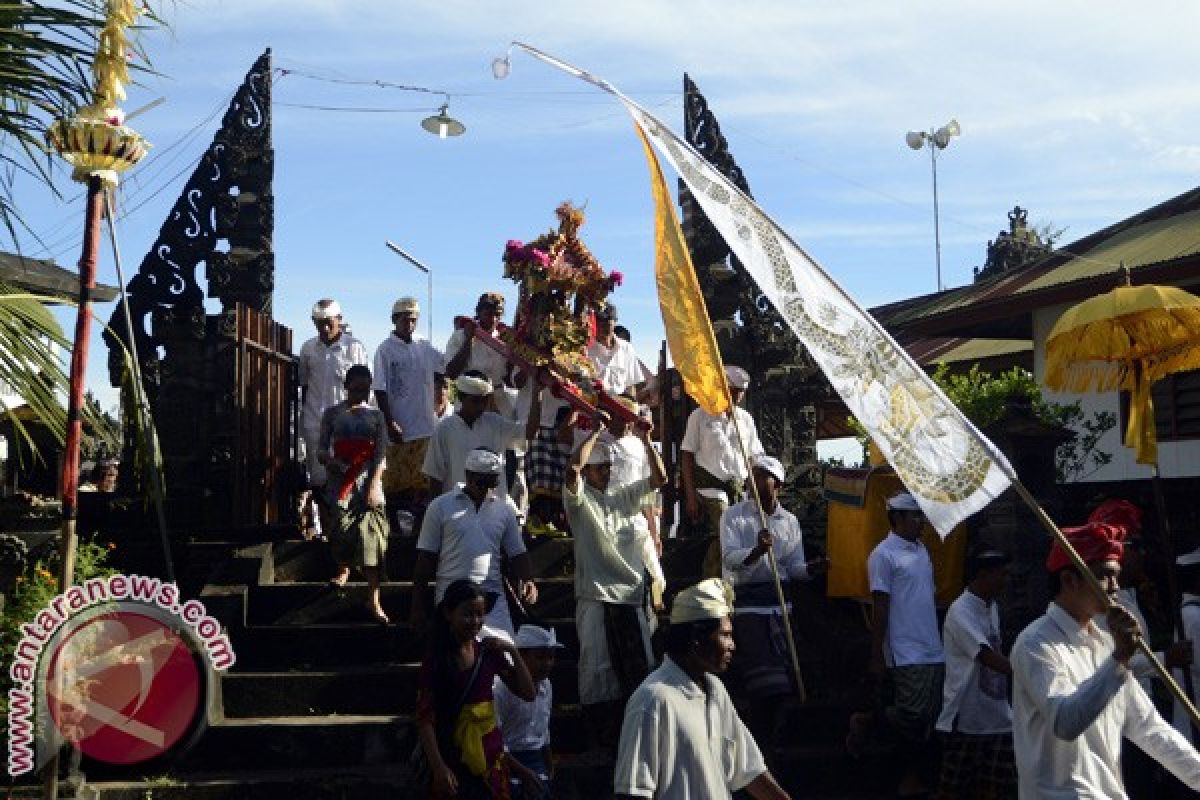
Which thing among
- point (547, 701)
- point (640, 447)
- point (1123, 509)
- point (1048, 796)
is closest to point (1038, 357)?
point (640, 447)

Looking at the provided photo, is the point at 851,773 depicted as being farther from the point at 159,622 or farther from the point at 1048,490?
the point at 159,622

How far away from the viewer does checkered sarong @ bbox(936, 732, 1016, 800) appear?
8.14m

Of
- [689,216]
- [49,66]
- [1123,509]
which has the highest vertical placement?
[689,216]

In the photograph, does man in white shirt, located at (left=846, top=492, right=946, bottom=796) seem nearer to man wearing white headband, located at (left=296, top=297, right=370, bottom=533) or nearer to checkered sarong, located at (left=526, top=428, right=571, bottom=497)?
checkered sarong, located at (left=526, top=428, right=571, bottom=497)

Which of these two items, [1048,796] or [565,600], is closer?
[1048,796]

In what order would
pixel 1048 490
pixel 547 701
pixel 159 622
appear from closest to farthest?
pixel 547 701
pixel 159 622
pixel 1048 490

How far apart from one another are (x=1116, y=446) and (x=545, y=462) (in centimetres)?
910

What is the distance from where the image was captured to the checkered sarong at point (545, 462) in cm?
1160

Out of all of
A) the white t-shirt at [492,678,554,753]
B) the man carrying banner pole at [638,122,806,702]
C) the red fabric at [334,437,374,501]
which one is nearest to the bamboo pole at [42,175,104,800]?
the white t-shirt at [492,678,554,753]

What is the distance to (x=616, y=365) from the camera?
1248cm

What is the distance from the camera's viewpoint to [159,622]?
7.95 m

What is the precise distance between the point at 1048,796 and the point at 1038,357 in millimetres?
14314

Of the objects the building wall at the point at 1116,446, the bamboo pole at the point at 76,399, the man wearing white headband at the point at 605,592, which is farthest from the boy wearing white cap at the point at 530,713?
the building wall at the point at 1116,446

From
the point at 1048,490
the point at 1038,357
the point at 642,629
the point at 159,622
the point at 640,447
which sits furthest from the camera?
the point at 1038,357
